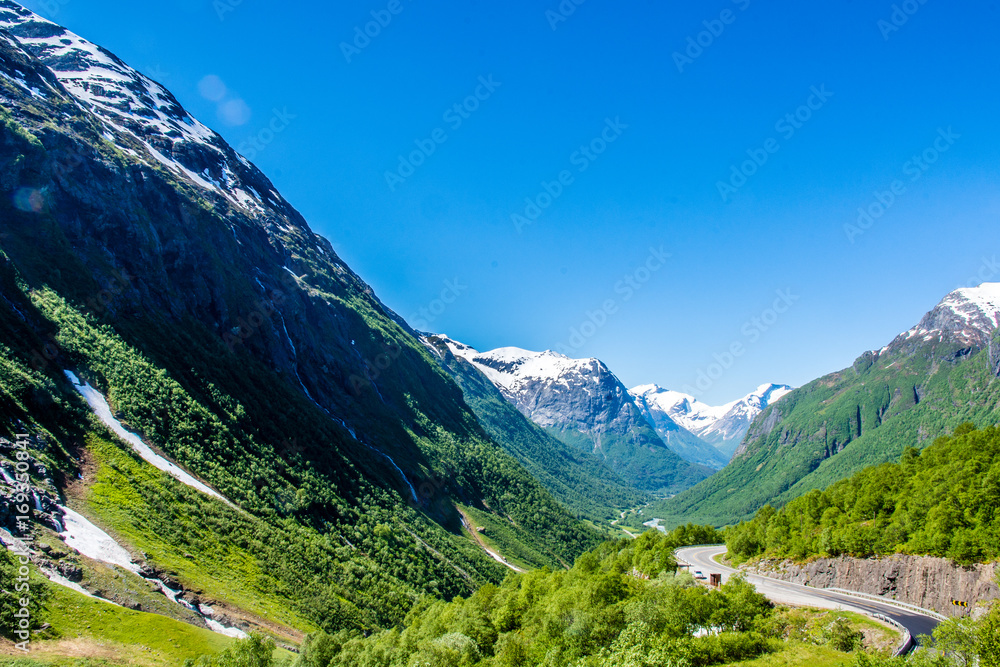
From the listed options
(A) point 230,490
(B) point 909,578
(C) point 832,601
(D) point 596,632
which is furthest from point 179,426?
(B) point 909,578

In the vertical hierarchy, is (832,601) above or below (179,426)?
above

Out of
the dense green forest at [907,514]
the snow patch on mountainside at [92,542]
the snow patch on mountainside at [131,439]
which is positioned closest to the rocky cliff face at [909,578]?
the dense green forest at [907,514]

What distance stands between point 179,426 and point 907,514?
434ft

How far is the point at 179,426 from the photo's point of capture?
357ft

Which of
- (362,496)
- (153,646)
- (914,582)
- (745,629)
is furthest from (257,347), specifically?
(914,582)

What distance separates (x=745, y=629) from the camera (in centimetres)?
4809

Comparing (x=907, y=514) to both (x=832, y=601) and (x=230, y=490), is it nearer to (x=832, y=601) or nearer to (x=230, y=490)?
(x=832, y=601)

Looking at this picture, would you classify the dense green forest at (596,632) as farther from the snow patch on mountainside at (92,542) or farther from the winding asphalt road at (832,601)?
the snow patch on mountainside at (92,542)

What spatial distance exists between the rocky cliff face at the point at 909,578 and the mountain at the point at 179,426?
75.9 metres

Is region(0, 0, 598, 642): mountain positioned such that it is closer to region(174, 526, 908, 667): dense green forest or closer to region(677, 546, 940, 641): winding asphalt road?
region(174, 526, 908, 667): dense green forest

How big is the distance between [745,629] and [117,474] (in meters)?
99.2

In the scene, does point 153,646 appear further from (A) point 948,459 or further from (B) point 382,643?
(A) point 948,459

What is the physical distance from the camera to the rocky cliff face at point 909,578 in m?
48.2

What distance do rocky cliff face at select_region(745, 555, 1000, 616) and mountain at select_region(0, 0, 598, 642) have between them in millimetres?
75931
